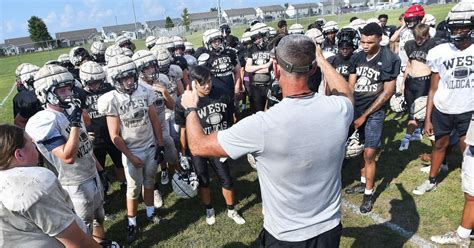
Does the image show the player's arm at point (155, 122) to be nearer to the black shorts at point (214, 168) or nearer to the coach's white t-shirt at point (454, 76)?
the black shorts at point (214, 168)

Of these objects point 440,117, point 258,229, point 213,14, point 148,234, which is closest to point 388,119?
point 440,117

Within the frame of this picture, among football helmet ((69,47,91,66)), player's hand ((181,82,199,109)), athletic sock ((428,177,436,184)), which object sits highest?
football helmet ((69,47,91,66))

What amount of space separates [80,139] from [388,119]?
25.1 feet

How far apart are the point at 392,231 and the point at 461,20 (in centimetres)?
→ 285

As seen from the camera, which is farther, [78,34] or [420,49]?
[78,34]

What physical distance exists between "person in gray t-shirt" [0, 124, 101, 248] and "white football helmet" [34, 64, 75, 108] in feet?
5.19

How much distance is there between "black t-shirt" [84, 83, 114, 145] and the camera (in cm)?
580

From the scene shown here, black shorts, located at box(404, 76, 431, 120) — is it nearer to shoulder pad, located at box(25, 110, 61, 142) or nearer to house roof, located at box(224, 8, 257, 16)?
shoulder pad, located at box(25, 110, 61, 142)

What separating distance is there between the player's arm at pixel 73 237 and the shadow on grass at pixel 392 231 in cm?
341

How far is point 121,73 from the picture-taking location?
15.1 ft

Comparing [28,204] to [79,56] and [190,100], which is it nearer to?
[190,100]

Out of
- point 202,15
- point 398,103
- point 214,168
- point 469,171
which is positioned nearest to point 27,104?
point 214,168

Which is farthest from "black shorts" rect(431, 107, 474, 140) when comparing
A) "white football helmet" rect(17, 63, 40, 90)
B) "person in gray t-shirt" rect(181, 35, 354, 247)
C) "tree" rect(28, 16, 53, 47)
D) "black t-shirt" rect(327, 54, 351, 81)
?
"tree" rect(28, 16, 53, 47)

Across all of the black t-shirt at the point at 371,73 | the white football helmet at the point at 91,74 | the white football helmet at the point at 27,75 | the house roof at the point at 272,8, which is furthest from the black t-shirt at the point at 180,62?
the house roof at the point at 272,8
